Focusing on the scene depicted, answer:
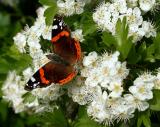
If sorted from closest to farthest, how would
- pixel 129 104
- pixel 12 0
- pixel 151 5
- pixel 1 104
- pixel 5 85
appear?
pixel 129 104 → pixel 151 5 → pixel 5 85 → pixel 1 104 → pixel 12 0

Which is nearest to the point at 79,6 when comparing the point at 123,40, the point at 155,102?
the point at 123,40

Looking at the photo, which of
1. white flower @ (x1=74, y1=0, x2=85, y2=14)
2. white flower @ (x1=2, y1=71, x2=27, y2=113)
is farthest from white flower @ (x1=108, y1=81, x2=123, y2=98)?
white flower @ (x1=2, y1=71, x2=27, y2=113)

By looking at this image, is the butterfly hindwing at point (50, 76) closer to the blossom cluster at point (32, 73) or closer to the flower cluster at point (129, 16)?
the blossom cluster at point (32, 73)

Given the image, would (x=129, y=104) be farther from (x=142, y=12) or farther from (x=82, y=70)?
(x=142, y=12)

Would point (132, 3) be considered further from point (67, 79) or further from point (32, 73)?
point (32, 73)

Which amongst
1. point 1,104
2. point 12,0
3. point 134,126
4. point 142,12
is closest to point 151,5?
point 142,12

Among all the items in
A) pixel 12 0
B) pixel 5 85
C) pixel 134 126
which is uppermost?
pixel 12 0
